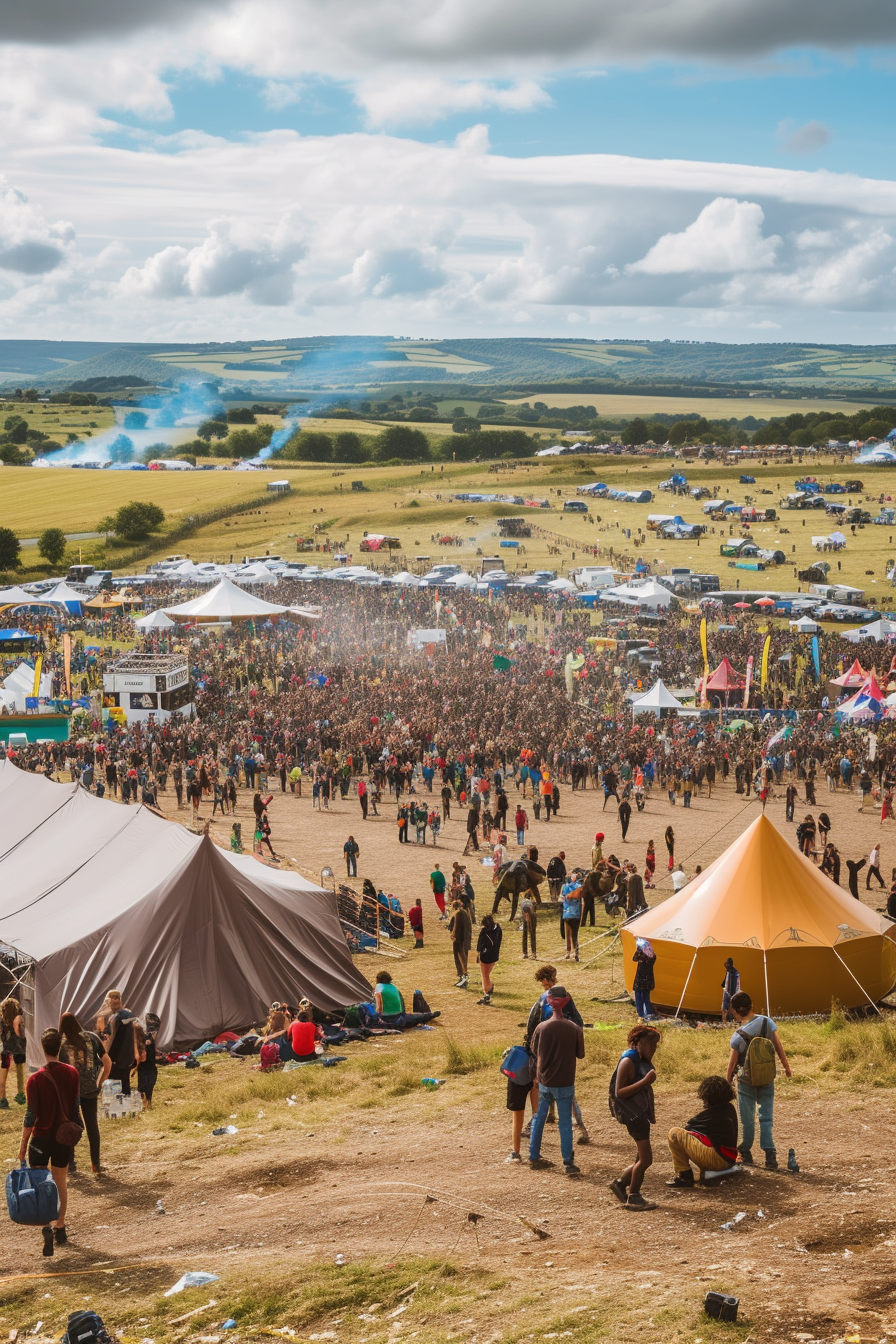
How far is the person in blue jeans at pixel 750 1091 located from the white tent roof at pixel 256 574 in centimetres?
5287

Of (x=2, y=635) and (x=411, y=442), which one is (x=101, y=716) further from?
(x=411, y=442)

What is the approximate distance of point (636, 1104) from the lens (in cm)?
744

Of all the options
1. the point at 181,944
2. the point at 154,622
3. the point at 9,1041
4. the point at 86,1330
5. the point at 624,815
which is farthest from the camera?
the point at 154,622

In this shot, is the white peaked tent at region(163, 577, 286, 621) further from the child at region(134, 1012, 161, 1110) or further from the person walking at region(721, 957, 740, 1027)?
the child at region(134, 1012, 161, 1110)

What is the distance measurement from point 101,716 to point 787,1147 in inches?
1185

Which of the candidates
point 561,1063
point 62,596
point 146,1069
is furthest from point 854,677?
point 62,596

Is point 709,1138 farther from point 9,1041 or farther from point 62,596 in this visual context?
point 62,596

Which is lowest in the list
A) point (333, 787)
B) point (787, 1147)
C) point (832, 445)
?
point (333, 787)

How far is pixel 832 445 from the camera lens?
12125cm

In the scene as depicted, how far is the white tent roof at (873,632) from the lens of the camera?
152ft

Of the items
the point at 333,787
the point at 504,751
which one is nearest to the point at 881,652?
the point at 504,751

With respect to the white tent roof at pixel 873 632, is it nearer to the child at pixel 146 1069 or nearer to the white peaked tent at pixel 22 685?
the white peaked tent at pixel 22 685

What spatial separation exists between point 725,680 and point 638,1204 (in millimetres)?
31372

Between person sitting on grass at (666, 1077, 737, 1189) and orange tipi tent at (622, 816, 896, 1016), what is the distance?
5061 millimetres
